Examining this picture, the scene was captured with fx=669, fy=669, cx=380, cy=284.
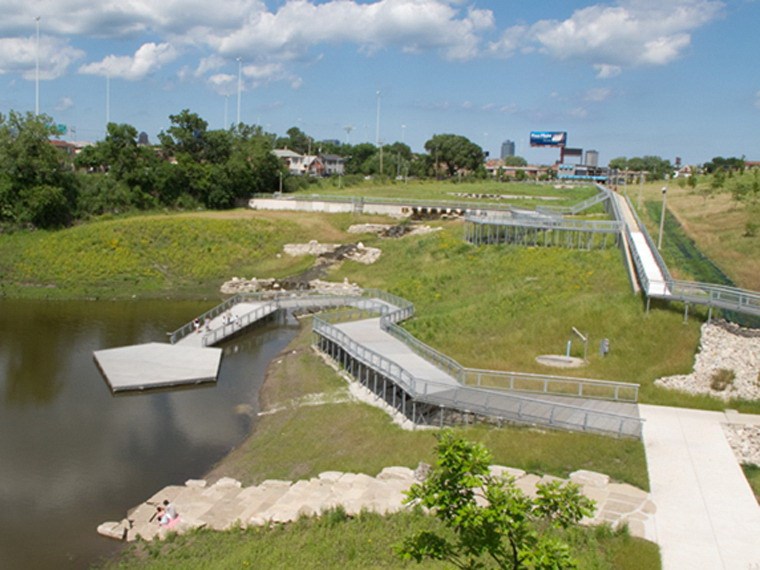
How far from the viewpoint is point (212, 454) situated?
28281 millimetres

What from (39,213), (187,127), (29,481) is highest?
(187,127)

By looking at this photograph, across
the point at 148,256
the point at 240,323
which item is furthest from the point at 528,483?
the point at 148,256

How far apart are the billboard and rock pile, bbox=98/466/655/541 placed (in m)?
174

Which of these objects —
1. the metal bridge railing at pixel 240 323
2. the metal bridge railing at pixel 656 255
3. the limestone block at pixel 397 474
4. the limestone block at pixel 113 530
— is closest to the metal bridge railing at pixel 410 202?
the metal bridge railing at pixel 656 255

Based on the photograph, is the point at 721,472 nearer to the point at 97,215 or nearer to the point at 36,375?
the point at 36,375

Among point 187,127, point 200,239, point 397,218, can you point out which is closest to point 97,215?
point 200,239

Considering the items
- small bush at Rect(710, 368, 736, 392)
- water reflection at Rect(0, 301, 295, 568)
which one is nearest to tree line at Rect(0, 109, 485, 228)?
water reflection at Rect(0, 301, 295, 568)

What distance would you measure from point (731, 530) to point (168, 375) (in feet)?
92.6

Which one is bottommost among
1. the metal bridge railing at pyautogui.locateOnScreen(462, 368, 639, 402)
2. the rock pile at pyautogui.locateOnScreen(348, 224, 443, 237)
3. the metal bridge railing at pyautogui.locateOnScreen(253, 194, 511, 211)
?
the metal bridge railing at pyautogui.locateOnScreen(462, 368, 639, 402)

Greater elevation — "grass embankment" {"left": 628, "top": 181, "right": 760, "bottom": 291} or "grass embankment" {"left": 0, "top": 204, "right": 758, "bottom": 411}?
"grass embankment" {"left": 628, "top": 181, "right": 760, "bottom": 291}

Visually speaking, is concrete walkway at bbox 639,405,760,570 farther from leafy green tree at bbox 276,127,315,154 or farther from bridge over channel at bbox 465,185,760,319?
leafy green tree at bbox 276,127,315,154

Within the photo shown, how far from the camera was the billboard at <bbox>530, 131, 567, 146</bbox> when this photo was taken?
604 feet

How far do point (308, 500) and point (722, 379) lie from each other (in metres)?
19.0

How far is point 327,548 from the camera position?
1842 cm
